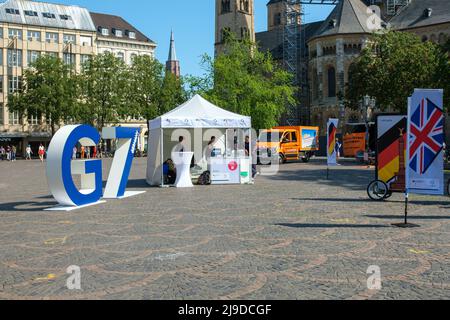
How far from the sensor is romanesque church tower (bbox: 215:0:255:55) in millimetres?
93438

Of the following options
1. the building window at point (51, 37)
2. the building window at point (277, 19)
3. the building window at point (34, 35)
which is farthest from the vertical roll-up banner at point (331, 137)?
the building window at point (277, 19)

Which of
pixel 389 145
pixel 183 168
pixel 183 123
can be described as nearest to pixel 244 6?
pixel 183 123

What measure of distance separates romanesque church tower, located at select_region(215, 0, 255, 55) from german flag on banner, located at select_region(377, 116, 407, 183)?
263 ft

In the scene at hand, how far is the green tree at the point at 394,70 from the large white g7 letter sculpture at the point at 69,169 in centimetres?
2957

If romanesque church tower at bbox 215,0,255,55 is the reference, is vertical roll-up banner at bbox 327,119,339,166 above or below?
below

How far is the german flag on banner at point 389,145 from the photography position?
573 inches

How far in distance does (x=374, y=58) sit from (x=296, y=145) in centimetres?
1269

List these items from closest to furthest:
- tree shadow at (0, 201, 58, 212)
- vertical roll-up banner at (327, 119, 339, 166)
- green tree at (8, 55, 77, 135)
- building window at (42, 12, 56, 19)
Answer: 1. tree shadow at (0, 201, 58, 212)
2. vertical roll-up banner at (327, 119, 339, 166)
3. green tree at (8, 55, 77, 135)
4. building window at (42, 12, 56, 19)

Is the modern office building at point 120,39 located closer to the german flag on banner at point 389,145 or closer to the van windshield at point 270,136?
the van windshield at point 270,136

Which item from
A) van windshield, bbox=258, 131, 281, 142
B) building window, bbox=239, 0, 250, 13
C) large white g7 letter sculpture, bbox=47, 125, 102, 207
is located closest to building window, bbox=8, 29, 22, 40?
building window, bbox=239, 0, 250, 13

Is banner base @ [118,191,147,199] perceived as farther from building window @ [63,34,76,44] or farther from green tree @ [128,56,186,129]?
building window @ [63,34,76,44]

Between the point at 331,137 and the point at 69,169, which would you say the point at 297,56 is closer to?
the point at 331,137

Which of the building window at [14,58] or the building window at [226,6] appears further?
the building window at [226,6]
